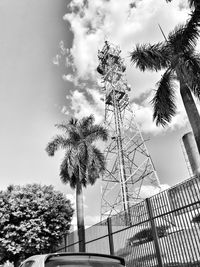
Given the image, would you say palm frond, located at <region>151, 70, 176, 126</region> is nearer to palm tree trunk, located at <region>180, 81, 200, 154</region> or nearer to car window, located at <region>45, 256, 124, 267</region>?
palm tree trunk, located at <region>180, 81, 200, 154</region>

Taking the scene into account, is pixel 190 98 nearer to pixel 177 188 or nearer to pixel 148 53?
pixel 148 53

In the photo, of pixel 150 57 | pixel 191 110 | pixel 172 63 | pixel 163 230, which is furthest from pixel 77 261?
pixel 150 57

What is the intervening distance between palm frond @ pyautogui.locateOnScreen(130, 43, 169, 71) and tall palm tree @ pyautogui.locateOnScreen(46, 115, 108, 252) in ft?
30.9

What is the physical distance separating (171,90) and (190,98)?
1.57m

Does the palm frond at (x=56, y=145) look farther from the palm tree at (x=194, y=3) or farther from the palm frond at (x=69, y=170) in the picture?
the palm tree at (x=194, y=3)

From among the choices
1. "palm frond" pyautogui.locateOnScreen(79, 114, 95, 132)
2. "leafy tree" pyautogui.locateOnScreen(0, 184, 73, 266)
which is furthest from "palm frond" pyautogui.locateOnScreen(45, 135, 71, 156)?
"leafy tree" pyautogui.locateOnScreen(0, 184, 73, 266)

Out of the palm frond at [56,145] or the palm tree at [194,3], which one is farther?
the palm frond at [56,145]

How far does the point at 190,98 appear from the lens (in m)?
10.1

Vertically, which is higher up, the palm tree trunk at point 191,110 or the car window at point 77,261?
the palm tree trunk at point 191,110

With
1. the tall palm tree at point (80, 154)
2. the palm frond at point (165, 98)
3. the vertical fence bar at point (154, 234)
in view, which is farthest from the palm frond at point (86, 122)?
the vertical fence bar at point (154, 234)

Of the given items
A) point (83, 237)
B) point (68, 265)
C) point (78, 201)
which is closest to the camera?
point (68, 265)

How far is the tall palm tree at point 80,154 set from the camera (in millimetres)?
19484

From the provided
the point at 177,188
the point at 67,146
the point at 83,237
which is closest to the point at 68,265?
the point at 177,188

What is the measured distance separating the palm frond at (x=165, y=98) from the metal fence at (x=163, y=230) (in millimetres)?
4196
